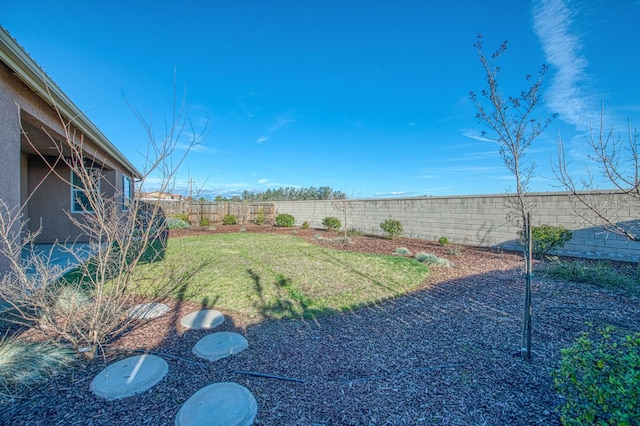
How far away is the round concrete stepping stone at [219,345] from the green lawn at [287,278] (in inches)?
29.4

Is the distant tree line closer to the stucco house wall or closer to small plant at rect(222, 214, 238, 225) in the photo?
small plant at rect(222, 214, 238, 225)

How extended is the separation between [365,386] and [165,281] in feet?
14.8

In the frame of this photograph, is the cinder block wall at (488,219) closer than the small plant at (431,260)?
Yes

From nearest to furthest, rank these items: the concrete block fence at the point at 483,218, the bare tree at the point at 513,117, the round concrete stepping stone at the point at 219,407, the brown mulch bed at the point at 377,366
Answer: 1. the round concrete stepping stone at the point at 219,407
2. the brown mulch bed at the point at 377,366
3. the bare tree at the point at 513,117
4. the concrete block fence at the point at 483,218

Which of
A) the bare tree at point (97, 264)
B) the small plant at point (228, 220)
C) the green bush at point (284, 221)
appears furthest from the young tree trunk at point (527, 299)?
the small plant at point (228, 220)

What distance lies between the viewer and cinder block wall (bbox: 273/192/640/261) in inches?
246

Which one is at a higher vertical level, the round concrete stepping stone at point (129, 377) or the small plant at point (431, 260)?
the small plant at point (431, 260)

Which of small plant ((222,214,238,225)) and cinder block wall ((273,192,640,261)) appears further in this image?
small plant ((222,214,238,225))

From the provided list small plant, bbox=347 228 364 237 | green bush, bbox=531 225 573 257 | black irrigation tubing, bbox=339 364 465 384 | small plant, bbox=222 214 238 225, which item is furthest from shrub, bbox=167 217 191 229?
green bush, bbox=531 225 573 257

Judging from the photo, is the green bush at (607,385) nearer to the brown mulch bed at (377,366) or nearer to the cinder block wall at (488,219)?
the brown mulch bed at (377,366)

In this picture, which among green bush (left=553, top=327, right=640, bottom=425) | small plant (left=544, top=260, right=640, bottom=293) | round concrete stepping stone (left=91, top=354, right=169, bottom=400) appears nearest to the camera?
green bush (left=553, top=327, right=640, bottom=425)

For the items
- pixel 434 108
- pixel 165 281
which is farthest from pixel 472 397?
pixel 434 108

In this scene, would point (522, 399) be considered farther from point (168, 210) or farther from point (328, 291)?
point (168, 210)

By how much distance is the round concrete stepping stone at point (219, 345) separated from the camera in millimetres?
2652
